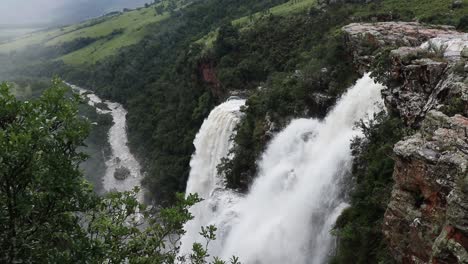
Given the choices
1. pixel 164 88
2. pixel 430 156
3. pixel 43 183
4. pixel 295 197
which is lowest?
pixel 164 88

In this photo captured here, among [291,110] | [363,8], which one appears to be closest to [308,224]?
[291,110]

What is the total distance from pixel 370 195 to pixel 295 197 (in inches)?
193

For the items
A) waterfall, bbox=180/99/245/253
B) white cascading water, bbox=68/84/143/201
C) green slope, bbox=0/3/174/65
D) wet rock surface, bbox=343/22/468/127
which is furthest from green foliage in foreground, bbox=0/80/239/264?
green slope, bbox=0/3/174/65

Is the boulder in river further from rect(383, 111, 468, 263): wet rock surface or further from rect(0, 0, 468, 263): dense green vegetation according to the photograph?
rect(383, 111, 468, 263): wet rock surface

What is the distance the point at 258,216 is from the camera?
74.7ft

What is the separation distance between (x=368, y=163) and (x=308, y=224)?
387 cm

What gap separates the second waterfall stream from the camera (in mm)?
A: 19328

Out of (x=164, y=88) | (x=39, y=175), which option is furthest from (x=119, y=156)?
(x=39, y=175)

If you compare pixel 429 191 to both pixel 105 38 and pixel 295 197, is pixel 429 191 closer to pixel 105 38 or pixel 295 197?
pixel 295 197

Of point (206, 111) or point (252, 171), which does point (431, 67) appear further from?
point (206, 111)

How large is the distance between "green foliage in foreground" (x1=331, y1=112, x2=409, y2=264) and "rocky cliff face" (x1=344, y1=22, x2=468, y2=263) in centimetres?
104

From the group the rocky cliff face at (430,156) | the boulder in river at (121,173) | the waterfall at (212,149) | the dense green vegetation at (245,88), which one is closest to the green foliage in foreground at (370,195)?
the dense green vegetation at (245,88)

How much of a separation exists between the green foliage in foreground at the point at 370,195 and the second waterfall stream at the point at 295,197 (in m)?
0.89

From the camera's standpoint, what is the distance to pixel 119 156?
203 feet
